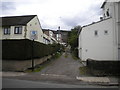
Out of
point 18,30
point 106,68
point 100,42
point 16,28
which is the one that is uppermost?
point 16,28

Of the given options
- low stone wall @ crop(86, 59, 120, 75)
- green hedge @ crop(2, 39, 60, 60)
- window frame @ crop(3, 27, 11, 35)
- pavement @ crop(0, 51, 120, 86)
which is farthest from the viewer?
window frame @ crop(3, 27, 11, 35)

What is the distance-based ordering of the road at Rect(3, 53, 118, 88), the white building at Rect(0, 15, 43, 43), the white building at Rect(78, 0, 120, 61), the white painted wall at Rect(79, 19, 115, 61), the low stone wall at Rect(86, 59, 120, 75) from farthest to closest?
the white building at Rect(0, 15, 43, 43), the white painted wall at Rect(79, 19, 115, 61), the white building at Rect(78, 0, 120, 61), the low stone wall at Rect(86, 59, 120, 75), the road at Rect(3, 53, 118, 88)

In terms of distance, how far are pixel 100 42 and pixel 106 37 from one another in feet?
3.47

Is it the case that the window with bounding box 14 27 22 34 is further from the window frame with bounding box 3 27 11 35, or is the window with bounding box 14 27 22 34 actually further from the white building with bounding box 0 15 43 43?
the window frame with bounding box 3 27 11 35

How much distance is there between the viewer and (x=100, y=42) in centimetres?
2059

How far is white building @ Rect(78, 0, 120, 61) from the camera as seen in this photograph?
1978cm

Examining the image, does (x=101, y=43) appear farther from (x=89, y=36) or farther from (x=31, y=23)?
(x=31, y=23)

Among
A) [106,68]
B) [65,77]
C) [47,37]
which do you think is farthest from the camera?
[47,37]

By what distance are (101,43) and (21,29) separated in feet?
45.0

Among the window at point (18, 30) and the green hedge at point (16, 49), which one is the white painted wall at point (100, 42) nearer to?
the green hedge at point (16, 49)

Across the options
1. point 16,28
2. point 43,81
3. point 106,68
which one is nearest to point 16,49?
point 43,81

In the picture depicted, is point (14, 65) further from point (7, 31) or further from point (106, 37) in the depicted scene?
point (7, 31)

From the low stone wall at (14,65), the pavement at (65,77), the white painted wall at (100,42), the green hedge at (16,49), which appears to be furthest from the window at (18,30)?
the pavement at (65,77)

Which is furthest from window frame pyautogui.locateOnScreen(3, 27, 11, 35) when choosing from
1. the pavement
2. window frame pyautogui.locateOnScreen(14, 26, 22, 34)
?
the pavement
